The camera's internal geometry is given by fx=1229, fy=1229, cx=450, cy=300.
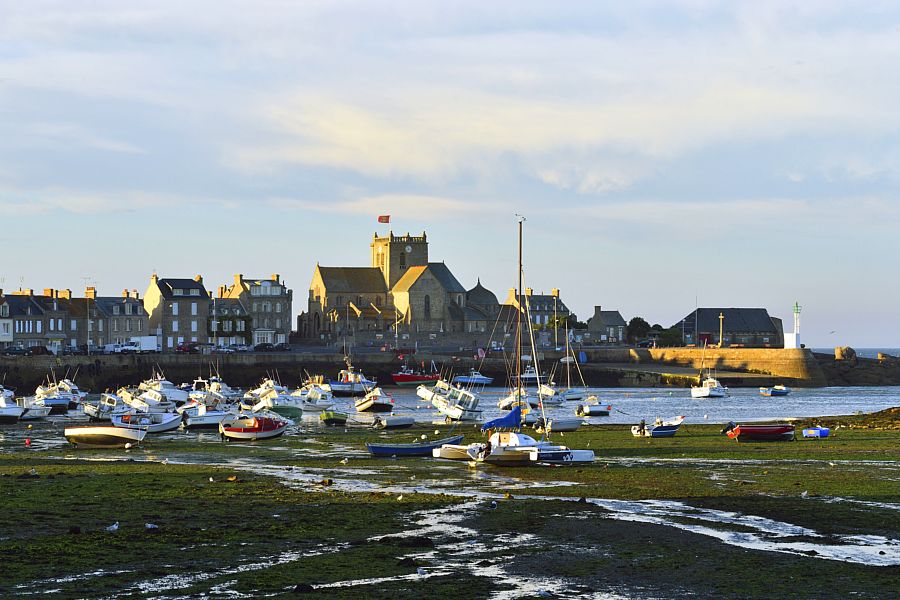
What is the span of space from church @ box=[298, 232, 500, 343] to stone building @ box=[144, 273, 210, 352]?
22637 millimetres

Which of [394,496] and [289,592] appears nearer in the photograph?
[289,592]

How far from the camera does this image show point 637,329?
168 metres

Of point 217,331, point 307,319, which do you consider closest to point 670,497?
point 217,331

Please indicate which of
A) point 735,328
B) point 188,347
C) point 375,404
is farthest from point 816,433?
point 735,328

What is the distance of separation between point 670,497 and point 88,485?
46.9 feet

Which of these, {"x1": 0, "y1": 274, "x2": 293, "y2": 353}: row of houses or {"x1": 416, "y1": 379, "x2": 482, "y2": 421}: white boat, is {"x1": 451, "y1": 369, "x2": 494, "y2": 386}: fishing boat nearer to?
{"x1": 0, "y1": 274, "x2": 293, "y2": 353}: row of houses

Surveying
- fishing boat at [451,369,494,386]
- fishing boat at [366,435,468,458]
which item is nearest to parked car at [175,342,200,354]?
fishing boat at [451,369,494,386]

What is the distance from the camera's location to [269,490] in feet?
99.1

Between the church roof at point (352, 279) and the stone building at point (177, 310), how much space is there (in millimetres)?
31208

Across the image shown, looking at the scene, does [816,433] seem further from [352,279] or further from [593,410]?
[352,279]

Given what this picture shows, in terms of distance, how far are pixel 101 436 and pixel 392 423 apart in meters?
15.1

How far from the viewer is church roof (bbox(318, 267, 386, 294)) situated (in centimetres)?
15600

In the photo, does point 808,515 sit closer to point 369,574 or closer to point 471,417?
point 369,574

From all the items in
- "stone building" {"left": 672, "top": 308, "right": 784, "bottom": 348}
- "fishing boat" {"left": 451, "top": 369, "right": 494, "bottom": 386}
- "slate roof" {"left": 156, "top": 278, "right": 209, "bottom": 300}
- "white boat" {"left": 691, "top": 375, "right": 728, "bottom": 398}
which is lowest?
"white boat" {"left": 691, "top": 375, "right": 728, "bottom": 398}
